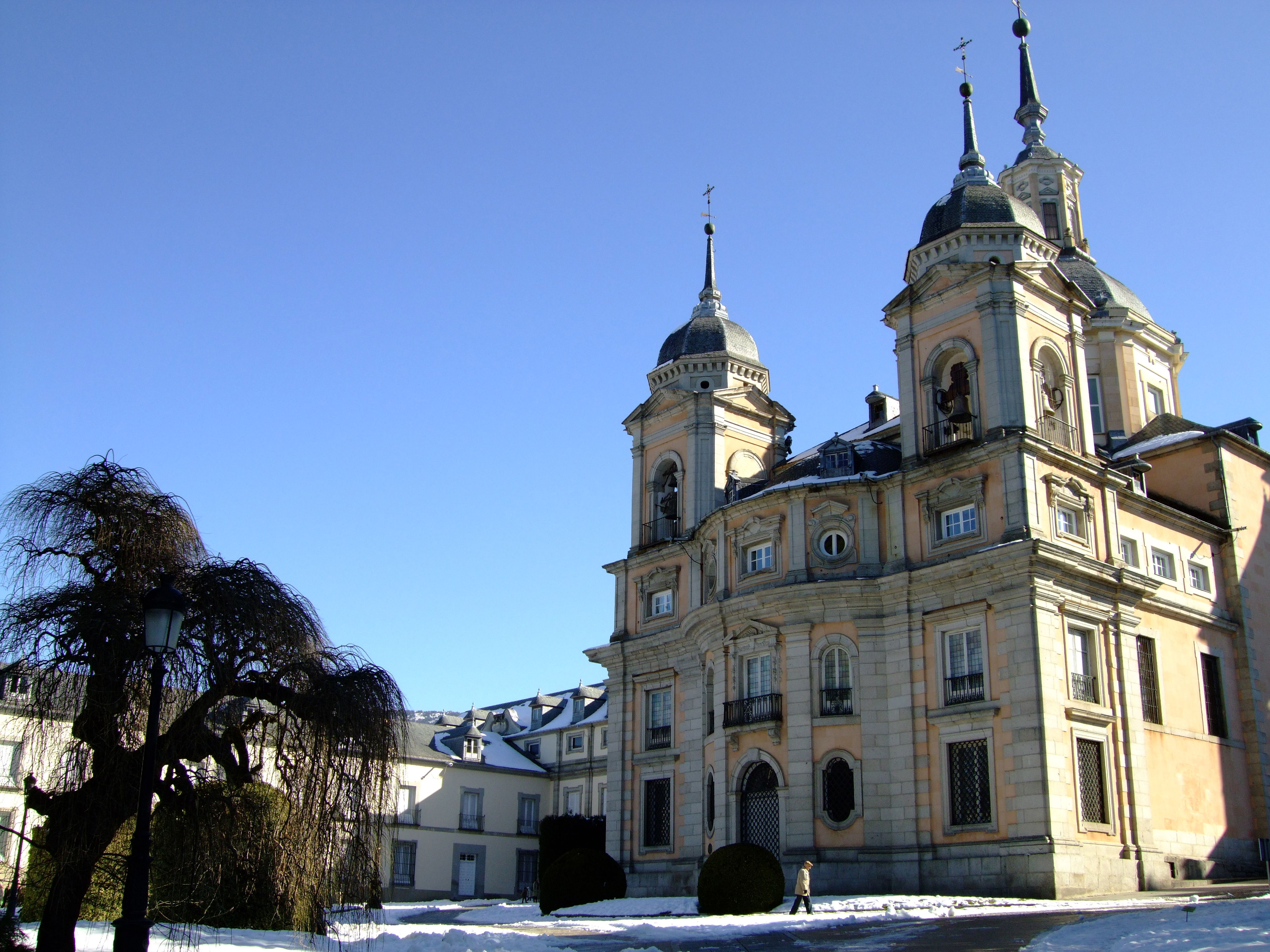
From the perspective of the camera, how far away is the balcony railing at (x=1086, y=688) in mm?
27703

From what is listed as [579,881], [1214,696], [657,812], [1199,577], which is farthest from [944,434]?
[579,881]

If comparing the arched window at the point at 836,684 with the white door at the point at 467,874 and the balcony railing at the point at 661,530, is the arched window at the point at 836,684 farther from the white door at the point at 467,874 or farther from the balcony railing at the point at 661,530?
the white door at the point at 467,874

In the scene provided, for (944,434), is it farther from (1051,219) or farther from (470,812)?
(470,812)

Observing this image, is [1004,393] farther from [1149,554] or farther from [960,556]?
[1149,554]

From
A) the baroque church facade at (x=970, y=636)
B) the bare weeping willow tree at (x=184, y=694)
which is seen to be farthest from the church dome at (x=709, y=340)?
the bare weeping willow tree at (x=184, y=694)

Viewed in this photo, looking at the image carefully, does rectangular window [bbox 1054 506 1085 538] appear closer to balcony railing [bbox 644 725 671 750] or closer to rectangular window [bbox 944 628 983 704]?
rectangular window [bbox 944 628 983 704]

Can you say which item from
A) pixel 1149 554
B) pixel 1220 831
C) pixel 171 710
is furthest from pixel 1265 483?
pixel 171 710

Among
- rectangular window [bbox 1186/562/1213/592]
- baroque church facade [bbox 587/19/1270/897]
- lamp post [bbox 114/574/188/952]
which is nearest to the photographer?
lamp post [bbox 114/574/188/952]

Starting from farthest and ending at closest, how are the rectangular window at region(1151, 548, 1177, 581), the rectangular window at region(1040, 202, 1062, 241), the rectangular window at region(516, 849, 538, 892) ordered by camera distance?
1. the rectangular window at region(516, 849, 538, 892)
2. the rectangular window at region(1040, 202, 1062, 241)
3. the rectangular window at region(1151, 548, 1177, 581)

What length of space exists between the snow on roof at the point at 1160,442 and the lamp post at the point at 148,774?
100 ft

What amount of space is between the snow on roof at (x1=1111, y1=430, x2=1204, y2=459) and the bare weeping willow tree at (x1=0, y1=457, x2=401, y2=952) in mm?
27569

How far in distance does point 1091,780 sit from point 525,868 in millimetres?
34997

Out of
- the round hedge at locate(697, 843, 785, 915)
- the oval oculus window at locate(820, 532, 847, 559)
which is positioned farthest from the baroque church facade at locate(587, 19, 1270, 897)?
the round hedge at locate(697, 843, 785, 915)

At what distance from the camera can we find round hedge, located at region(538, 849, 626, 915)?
31531 millimetres
